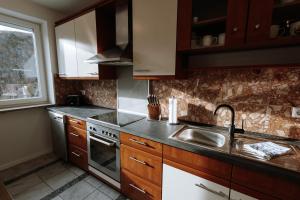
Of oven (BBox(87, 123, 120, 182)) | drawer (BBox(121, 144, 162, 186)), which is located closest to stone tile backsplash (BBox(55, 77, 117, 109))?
oven (BBox(87, 123, 120, 182))

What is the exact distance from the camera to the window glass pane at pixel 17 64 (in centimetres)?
217

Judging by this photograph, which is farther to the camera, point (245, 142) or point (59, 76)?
point (59, 76)

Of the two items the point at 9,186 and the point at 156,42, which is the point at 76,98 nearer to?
the point at 9,186

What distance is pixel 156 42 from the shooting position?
148cm

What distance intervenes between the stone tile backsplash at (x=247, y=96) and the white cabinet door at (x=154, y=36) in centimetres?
36

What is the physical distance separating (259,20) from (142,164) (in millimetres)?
1448

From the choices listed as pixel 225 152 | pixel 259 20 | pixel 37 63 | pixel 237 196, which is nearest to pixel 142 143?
pixel 225 152

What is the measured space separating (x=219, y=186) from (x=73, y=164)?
2081 mm

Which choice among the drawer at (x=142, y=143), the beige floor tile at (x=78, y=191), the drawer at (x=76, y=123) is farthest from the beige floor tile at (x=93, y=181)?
the drawer at (x=142, y=143)

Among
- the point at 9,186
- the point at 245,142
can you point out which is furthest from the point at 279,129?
the point at 9,186

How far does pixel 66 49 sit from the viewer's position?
7.68 ft

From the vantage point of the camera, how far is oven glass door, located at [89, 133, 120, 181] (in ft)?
5.46

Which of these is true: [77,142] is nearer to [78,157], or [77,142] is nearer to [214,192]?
[78,157]

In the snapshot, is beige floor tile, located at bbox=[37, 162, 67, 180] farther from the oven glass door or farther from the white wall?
the oven glass door
